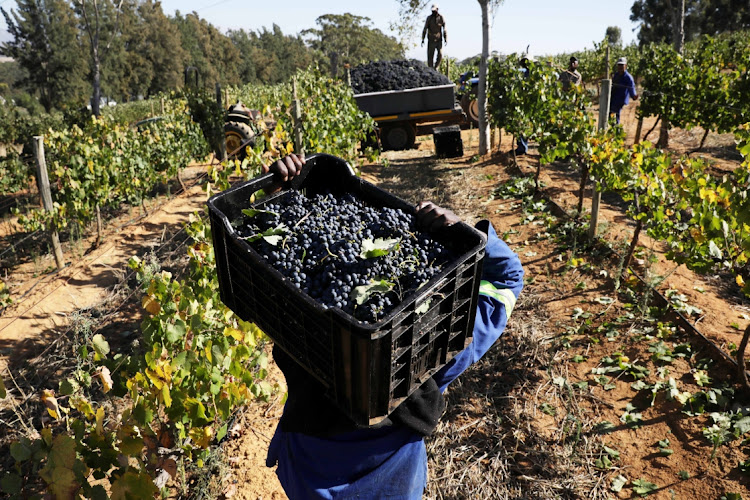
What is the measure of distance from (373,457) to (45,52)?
1903 inches

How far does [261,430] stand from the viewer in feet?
10.9

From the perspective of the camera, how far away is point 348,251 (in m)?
1.27

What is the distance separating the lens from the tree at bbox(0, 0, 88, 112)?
37.9 meters

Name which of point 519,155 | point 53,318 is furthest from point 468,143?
point 53,318

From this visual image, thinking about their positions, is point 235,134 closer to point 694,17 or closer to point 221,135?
point 221,135

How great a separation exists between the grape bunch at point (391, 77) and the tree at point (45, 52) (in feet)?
118

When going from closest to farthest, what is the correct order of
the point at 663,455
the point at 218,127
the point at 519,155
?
the point at 663,455 → the point at 519,155 → the point at 218,127

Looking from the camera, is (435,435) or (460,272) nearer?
(460,272)

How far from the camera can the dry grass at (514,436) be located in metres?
2.86

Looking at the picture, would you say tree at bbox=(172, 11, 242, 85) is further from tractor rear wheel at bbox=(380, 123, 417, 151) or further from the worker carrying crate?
the worker carrying crate

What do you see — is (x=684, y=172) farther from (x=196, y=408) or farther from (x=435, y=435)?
(x=196, y=408)

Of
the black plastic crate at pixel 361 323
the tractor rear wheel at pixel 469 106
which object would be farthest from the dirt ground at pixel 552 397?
the tractor rear wheel at pixel 469 106

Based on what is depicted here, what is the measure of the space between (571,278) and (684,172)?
1503mm

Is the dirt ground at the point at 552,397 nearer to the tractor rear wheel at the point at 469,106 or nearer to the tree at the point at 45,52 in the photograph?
the tractor rear wheel at the point at 469,106
